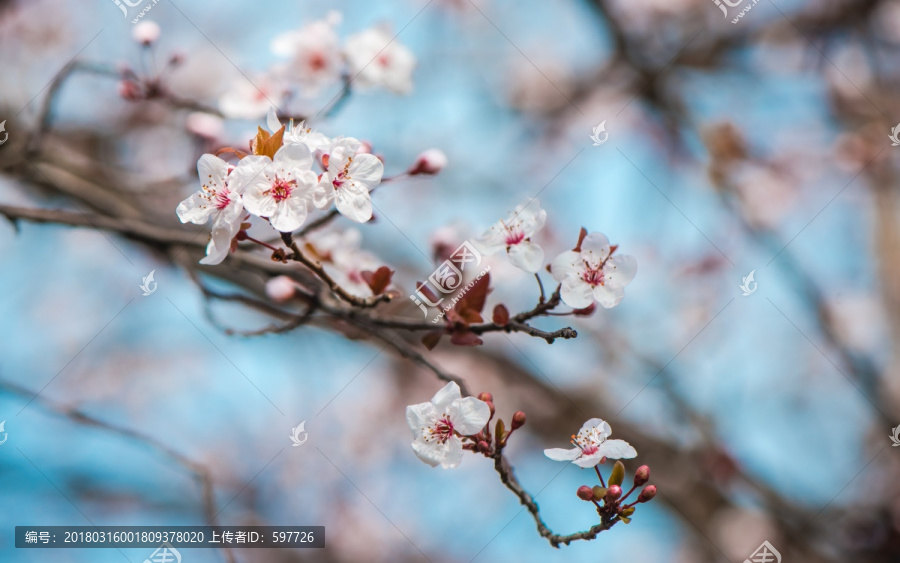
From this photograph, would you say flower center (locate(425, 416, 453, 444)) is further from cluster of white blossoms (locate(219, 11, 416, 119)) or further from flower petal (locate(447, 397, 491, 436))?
cluster of white blossoms (locate(219, 11, 416, 119))

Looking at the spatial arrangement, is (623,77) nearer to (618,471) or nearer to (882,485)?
(882,485)

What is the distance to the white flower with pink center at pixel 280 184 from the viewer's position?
0.97 m

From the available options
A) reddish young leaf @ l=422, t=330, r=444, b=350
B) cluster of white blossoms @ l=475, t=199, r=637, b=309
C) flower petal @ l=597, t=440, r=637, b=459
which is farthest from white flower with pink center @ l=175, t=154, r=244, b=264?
flower petal @ l=597, t=440, r=637, b=459

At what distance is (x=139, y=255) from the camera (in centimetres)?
230

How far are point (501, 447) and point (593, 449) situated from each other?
0.55ft

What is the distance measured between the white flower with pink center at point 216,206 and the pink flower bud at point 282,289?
13.3 inches

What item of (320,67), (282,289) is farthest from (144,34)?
(282,289)

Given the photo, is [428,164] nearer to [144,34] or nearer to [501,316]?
[501,316]

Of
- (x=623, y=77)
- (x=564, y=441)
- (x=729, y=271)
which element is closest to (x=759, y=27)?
(x=623, y=77)

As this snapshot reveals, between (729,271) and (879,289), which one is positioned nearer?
(879,289)

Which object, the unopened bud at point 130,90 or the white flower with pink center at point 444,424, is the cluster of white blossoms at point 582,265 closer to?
the white flower with pink center at point 444,424

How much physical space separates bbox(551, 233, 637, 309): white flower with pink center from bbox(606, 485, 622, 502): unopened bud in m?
0.32

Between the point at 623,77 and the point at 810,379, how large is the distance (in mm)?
3076
